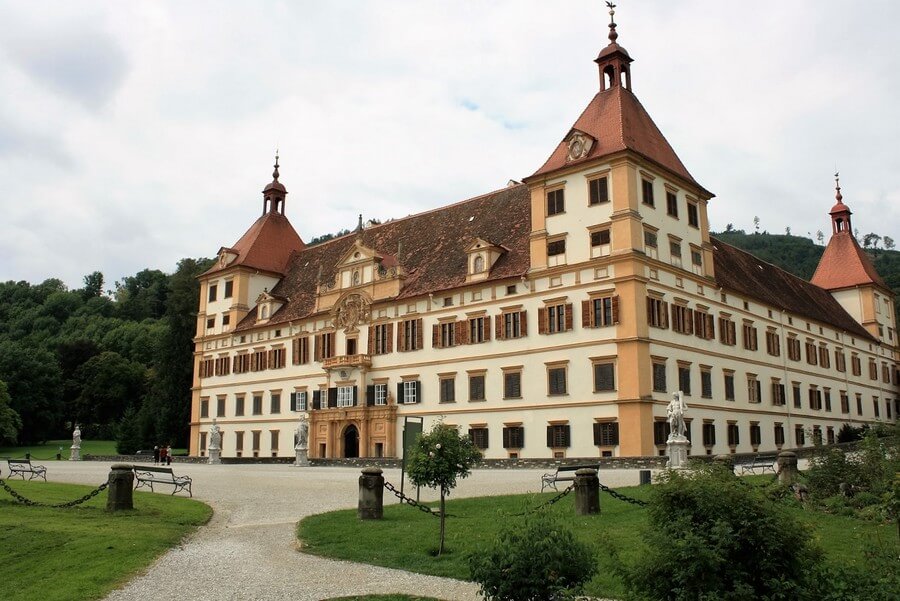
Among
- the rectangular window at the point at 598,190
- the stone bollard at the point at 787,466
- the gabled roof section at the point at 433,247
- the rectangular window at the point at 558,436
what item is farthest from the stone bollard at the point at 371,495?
the rectangular window at the point at 598,190

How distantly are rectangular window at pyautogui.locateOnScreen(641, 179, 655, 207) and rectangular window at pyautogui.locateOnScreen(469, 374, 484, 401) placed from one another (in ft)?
37.6

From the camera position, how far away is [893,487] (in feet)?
→ 33.8

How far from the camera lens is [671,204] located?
40.3 metres

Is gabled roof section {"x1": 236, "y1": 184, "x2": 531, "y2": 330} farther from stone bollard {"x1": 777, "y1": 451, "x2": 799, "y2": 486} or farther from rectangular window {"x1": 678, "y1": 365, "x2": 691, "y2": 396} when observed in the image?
stone bollard {"x1": 777, "y1": 451, "x2": 799, "y2": 486}

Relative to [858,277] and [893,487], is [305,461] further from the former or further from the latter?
[858,277]

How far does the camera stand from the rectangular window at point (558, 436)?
37.3m

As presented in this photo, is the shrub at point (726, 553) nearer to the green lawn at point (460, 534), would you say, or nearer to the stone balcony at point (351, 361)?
the green lawn at point (460, 534)

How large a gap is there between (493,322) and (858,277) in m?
36.9

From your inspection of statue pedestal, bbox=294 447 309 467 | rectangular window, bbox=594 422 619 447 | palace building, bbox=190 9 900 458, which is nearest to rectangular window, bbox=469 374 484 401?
palace building, bbox=190 9 900 458

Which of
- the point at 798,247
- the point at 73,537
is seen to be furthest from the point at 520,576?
the point at 798,247

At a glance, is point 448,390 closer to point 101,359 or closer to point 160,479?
point 160,479

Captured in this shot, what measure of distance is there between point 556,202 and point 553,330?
6.16 m

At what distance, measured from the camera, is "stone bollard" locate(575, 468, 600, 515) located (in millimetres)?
16641

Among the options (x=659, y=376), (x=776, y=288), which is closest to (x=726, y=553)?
(x=659, y=376)
